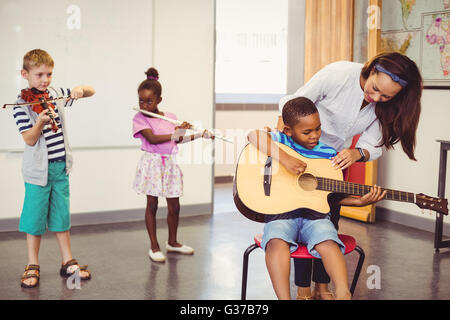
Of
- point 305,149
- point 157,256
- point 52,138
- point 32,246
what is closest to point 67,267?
point 32,246

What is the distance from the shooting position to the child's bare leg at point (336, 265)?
1937 millimetres

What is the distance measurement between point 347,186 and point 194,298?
1.06 meters

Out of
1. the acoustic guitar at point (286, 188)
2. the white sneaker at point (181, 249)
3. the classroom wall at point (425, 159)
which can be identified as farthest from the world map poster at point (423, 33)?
the acoustic guitar at point (286, 188)

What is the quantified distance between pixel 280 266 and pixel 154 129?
1.51 metres

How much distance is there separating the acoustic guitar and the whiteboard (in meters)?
2.36

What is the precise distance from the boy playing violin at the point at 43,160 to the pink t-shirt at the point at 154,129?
1.35 ft

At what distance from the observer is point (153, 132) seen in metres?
3.27

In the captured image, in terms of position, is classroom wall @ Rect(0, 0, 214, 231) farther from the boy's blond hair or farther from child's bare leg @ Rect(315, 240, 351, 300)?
child's bare leg @ Rect(315, 240, 351, 300)

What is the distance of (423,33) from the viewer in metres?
4.25

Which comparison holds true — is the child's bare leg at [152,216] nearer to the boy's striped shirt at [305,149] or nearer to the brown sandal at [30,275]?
the brown sandal at [30,275]

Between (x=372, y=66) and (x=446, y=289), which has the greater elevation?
(x=372, y=66)

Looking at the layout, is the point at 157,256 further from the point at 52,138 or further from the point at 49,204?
the point at 52,138
